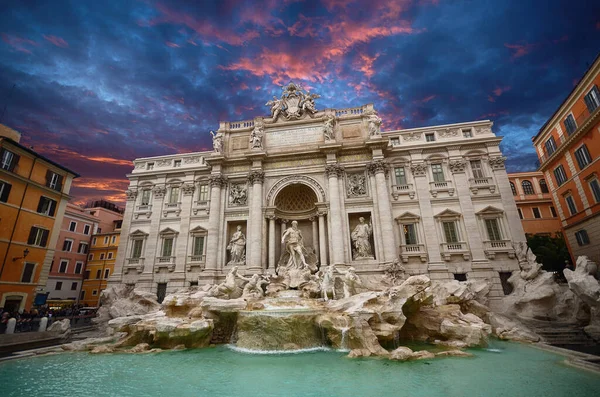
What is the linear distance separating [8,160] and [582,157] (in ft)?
137

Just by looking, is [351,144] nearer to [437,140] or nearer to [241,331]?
[437,140]

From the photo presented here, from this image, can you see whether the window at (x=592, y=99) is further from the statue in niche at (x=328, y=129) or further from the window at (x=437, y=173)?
the statue in niche at (x=328, y=129)

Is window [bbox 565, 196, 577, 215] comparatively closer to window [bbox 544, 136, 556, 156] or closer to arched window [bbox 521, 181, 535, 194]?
window [bbox 544, 136, 556, 156]

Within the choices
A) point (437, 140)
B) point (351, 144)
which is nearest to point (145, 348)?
point (351, 144)

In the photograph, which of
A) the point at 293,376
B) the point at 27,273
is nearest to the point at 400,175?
the point at 293,376

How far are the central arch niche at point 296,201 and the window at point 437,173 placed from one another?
9601mm

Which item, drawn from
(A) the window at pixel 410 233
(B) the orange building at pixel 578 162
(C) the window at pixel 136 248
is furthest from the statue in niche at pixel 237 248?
(B) the orange building at pixel 578 162

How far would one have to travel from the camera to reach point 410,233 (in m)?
20.8

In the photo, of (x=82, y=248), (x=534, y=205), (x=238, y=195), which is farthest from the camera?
(x=82, y=248)

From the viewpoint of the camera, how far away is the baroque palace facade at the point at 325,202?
65.1ft

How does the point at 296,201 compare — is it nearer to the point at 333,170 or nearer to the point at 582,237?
the point at 333,170

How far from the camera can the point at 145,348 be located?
11836 mm

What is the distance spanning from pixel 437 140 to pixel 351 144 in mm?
7057

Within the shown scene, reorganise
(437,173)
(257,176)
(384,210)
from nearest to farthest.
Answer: (384,210) < (437,173) < (257,176)
